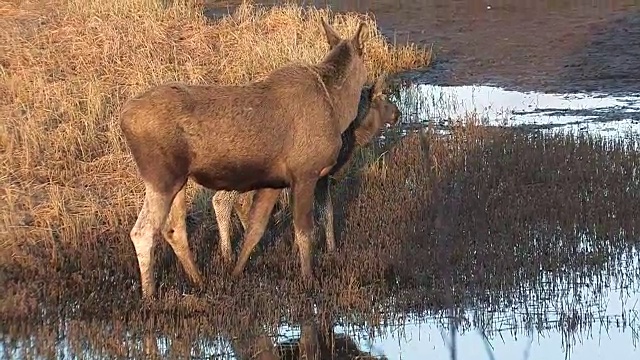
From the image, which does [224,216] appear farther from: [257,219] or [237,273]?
[237,273]

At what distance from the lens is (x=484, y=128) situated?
14.1 meters

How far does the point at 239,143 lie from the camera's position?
28.8 feet

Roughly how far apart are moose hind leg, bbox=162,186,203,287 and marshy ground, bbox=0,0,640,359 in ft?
0.43

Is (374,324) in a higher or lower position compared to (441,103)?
lower

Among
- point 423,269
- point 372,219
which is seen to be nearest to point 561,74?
point 372,219

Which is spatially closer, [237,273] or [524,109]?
[237,273]

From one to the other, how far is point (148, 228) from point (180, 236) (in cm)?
66

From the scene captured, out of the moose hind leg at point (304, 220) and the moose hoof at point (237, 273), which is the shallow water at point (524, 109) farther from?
the moose hoof at point (237, 273)

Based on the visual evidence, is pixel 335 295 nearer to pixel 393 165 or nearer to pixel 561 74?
pixel 393 165

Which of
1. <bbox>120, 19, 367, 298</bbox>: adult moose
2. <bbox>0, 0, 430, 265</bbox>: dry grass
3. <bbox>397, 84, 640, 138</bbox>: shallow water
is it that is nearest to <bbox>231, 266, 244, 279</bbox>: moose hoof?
<bbox>120, 19, 367, 298</bbox>: adult moose

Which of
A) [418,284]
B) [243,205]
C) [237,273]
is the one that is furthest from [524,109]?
[237,273]

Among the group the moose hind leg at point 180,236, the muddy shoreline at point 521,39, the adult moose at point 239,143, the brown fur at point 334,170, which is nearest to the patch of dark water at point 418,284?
the moose hind leg at point 180,236

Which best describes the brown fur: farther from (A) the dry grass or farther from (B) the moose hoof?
(A) the dry grass

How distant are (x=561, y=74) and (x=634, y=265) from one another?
32.4 ft
